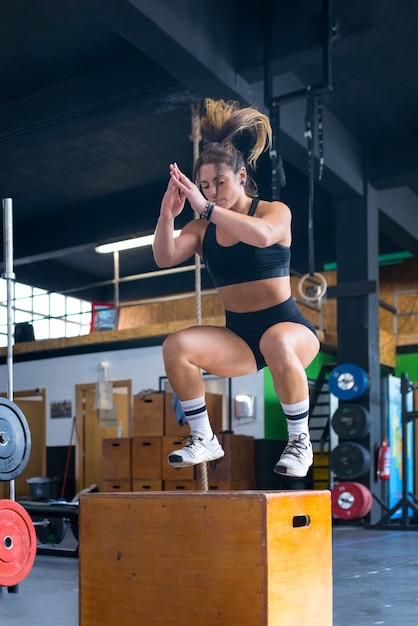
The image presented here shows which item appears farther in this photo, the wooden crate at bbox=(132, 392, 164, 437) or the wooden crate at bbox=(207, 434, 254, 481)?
the wooden crate at bbox=(132, 392, 164, 437)

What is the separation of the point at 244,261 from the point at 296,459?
0.59 meters

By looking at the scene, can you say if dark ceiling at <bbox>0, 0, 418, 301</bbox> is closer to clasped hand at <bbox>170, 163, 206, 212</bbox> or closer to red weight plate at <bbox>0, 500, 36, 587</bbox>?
clasped hand at <bbox>170, 163, 206, 212</bbox>

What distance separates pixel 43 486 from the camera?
9.66 metres

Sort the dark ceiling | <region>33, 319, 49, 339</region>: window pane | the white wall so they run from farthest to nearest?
<region>33, 319, 49, 339</region>: window pane
the white wall
the dark ceiling

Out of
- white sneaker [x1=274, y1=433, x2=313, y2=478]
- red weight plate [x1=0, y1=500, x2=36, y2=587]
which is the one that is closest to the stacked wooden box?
red weight plate [x1=0, y1=500, x2=36, y2=587]

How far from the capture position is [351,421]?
6922 millimetres

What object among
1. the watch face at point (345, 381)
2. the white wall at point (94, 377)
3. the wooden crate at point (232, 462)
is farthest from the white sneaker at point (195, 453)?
the white wall at point (94, 377)

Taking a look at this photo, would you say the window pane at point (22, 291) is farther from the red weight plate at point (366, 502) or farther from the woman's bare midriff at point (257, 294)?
the woman's bare midriff at point (257, 294)

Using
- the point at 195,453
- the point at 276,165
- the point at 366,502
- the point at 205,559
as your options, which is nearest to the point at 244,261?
the point at 195,453

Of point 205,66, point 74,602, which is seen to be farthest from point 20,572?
point 205,66

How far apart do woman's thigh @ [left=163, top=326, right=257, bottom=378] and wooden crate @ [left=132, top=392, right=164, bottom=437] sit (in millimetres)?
6204

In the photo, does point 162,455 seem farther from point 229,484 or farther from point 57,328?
point 57,328

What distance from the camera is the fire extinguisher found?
23.1ft

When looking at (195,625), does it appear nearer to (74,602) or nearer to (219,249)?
(219,249)
